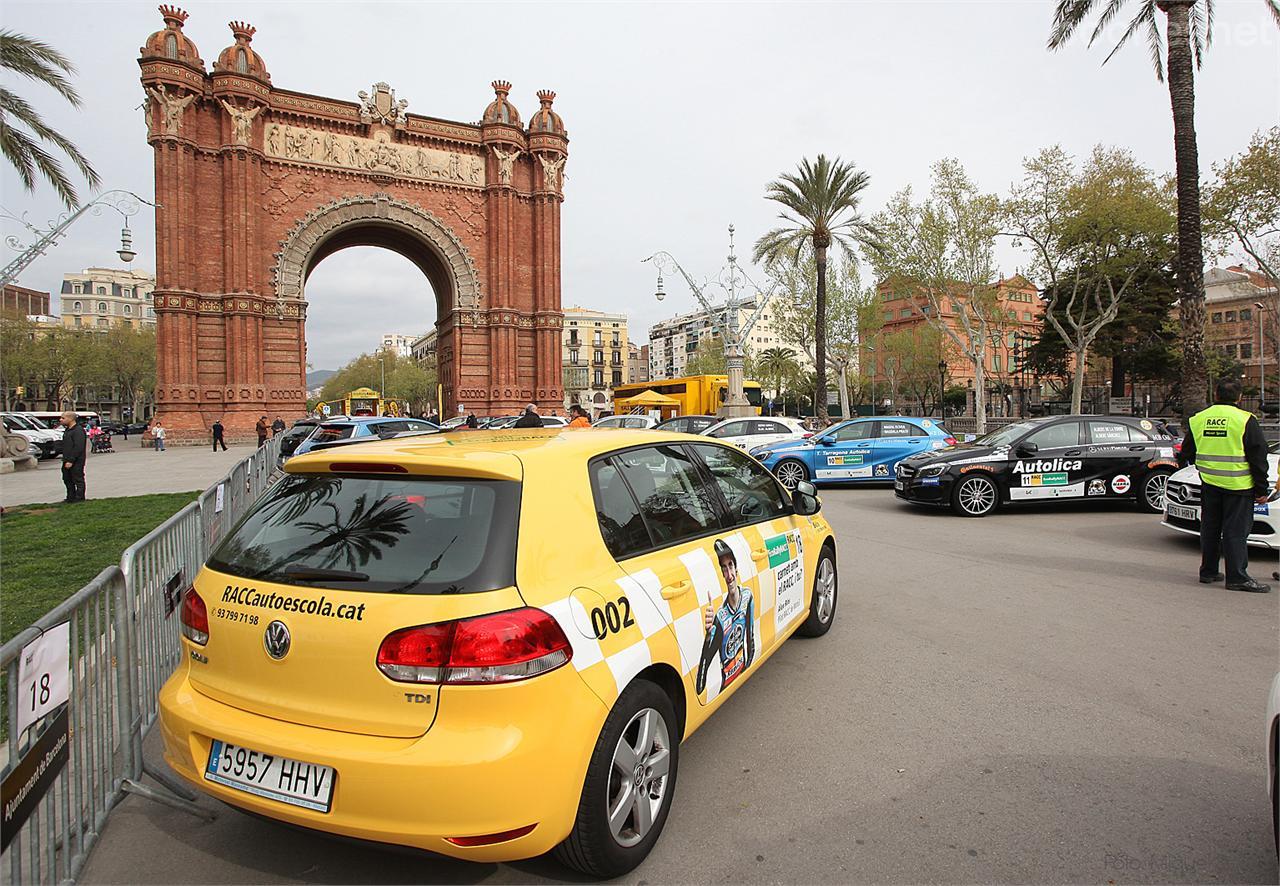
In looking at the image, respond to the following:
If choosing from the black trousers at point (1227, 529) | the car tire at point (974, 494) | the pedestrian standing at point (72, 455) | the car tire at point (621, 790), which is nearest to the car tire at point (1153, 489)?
the car tire at point (974, 494)

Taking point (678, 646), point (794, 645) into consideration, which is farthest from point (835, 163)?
point (678, 646)

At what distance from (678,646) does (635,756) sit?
0.48 meters

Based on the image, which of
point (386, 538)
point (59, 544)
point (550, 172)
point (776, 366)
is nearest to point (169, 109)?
point (550, 172)

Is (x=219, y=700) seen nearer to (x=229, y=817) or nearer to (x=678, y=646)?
(x=229, y=817)

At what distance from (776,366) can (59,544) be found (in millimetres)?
74230

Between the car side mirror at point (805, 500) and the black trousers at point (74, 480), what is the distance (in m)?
14.6

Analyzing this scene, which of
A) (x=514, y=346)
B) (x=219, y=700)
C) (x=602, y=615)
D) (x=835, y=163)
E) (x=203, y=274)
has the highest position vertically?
(x=835, y=163)

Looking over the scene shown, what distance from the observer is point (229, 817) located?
2.99 meters

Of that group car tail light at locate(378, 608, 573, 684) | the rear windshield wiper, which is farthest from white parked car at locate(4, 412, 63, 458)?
car tail light at locate(378, 608, 573, 684)

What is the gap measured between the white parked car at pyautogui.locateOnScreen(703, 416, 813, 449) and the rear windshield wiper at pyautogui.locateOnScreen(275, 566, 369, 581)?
14119mm

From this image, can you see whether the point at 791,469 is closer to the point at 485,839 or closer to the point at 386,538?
the point at 386,538

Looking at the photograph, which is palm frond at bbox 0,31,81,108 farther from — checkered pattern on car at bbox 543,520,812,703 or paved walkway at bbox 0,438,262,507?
checkered pattern on car at bbox 543,520,812,703

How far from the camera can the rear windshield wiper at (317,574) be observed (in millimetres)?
2420

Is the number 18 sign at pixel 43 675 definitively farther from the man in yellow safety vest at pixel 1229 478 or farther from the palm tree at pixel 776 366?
the palm tree at pixel 776 366
